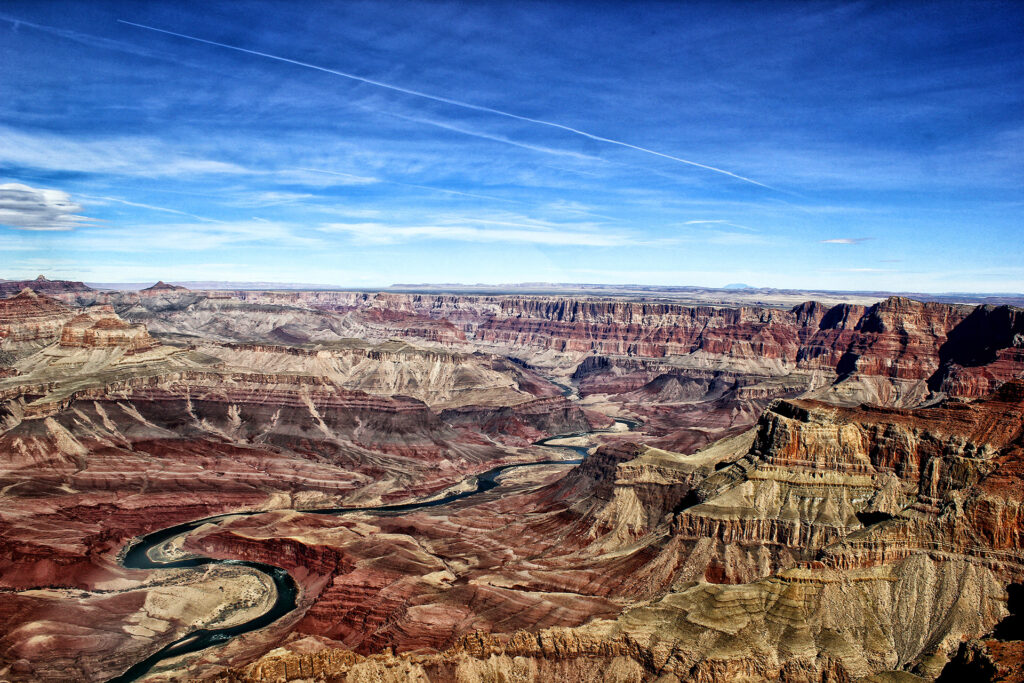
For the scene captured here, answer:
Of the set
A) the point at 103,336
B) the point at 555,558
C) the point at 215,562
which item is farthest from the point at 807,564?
the point at 103,336

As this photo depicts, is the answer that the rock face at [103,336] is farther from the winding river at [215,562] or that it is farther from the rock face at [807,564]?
the rock face at [807,564]

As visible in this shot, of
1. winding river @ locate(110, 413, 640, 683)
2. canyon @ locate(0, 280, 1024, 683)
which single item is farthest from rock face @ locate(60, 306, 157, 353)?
winding river @ locate(110, 413, 640, 683)

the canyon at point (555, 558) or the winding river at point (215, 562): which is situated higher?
the canyon at point (555, 558)

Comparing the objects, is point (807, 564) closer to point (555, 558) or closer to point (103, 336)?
point (555, 558)

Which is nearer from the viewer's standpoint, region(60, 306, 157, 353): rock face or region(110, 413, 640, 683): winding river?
region(110, 413, 640, 683): winding river

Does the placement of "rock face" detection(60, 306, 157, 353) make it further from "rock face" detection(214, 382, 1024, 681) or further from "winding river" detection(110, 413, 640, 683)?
"rock face" detection(214, 382, 1024, 681)

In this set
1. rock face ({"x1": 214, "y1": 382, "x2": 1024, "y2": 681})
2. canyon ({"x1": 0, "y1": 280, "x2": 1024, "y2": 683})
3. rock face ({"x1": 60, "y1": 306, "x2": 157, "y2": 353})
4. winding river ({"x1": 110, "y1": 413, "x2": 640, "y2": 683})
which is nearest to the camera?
rock face ({"x1": 214, "y1": 382, "x2": 1024, "y2": 681})

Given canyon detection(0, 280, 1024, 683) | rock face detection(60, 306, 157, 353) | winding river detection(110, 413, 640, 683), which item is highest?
rock face detection(60, 306, 157, 353)

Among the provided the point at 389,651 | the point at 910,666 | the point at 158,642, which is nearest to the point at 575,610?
the point at 389,651

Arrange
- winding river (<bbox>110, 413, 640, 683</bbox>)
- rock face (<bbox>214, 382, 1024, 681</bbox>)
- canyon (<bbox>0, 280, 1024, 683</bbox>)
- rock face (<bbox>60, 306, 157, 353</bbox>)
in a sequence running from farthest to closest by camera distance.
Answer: rock face (<bbox>60, 306, 157, 353</bbox>), winding river (<bbox>110, 413, 640, 683</bbox>), canyon (<bbox>0, 280, 1024, 683</bbox>), rock face (<bbox>214, 382, 1024, 681</bbox>)

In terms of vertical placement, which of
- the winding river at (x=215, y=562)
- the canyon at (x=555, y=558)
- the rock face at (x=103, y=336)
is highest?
the rock face at (x=103, y=336)

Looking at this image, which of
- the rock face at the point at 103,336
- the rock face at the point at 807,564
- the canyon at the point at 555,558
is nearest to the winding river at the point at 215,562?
the canyon at the point at 555,558

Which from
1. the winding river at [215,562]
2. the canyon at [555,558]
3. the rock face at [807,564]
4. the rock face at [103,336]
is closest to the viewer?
the rock face at [807,564]
